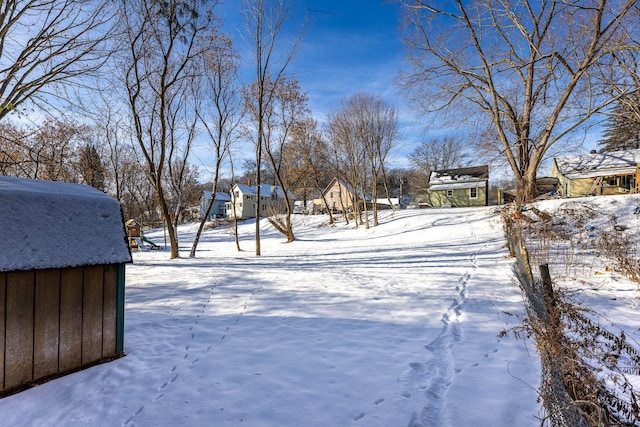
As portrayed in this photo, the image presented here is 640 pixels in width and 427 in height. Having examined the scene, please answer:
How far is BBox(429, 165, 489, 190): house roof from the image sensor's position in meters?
31.0

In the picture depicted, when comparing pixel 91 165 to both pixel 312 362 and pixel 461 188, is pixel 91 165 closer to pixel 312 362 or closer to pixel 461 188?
pixel 312 362

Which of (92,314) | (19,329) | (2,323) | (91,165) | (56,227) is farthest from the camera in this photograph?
(91,165)

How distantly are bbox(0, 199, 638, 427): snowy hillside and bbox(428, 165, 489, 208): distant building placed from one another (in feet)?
88.9

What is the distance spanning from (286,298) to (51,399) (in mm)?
3458

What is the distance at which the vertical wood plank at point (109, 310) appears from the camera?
3178 mm

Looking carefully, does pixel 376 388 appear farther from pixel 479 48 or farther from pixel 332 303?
pixel 479 48

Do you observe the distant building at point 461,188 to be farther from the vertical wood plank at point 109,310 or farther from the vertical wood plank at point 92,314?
the vertical wood plank at point 92,314

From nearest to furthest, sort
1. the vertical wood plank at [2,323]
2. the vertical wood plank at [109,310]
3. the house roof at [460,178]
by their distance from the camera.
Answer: the vertical wood plank at [2,323] → the vertical wood plank at [109,310] → the house roof at [460,178]

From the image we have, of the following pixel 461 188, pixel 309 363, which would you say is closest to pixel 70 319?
pixel 309 363

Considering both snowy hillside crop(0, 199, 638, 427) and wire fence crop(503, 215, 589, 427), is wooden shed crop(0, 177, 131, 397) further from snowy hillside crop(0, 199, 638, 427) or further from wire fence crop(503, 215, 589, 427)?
wire fence crop(503, 215, 589, 427)

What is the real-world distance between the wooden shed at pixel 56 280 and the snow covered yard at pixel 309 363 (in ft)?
0.74

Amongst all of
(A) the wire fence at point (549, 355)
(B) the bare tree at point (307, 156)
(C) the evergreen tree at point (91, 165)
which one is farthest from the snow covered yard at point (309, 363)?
(B) the bare tree at point (307, 156)

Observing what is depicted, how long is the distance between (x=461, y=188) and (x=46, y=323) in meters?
33.1

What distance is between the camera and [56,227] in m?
2.85
